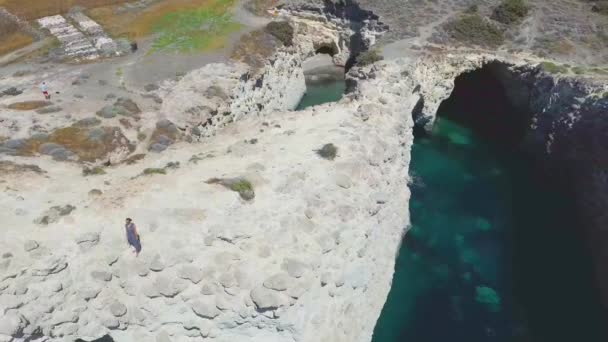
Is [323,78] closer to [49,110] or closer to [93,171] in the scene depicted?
[49,110]

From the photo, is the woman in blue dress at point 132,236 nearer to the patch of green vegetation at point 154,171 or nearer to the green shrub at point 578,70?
the patch of green vegetation at point 154,171

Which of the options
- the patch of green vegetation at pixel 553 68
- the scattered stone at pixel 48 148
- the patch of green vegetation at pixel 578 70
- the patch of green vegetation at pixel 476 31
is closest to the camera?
the scattered stone at pixel 48 148

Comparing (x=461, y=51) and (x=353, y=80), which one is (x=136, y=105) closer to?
(x=353, y=80)

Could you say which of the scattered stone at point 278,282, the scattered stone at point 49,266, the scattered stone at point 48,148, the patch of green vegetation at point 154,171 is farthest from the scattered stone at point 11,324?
the scattered stone at point 48,148

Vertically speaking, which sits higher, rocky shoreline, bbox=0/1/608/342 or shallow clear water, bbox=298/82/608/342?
rocky shoreline, bbox=0/1/608/342

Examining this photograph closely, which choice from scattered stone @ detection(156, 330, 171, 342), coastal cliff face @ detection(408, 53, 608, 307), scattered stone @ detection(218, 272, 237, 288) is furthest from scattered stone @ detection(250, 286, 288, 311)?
coastal cliff face @ detection(408, 53, 608, 307)

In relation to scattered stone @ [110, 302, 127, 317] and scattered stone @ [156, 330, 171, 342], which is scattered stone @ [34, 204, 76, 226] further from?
scattered stone @ [156, 330, 171, 342]
